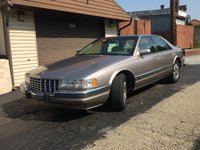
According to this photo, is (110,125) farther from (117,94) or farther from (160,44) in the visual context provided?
(160,44)

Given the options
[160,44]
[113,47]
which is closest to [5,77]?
[113,47]

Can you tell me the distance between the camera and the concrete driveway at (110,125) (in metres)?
3.80

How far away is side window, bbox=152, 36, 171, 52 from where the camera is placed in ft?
23.3

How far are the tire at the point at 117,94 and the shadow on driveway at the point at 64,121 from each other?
14 cm

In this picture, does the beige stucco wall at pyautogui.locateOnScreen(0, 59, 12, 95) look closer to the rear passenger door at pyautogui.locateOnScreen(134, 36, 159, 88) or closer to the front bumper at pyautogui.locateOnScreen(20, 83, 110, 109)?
the front bumper at pyautogui.locateOnScreen(20, 83, 110, 109)

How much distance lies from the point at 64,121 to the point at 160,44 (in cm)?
373

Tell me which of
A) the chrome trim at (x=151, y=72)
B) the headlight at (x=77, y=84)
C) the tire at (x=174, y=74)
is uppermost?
the headlight at (x=77, y=84)

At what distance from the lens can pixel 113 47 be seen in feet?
20.5

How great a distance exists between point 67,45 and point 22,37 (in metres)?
2.27

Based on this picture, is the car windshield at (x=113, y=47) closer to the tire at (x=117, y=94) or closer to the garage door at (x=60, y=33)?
the tire at (x=117, y=94)

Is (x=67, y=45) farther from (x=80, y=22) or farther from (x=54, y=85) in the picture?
(x=54, y=85)

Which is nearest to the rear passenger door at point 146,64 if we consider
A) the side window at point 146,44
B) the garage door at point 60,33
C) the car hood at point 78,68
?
the side window at point 146,44

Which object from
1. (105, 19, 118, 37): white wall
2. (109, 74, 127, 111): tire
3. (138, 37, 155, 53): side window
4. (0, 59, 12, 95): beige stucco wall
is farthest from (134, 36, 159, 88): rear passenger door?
(105, 19, 118, 37): white wall

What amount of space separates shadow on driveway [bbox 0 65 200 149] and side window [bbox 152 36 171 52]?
1.15 m
